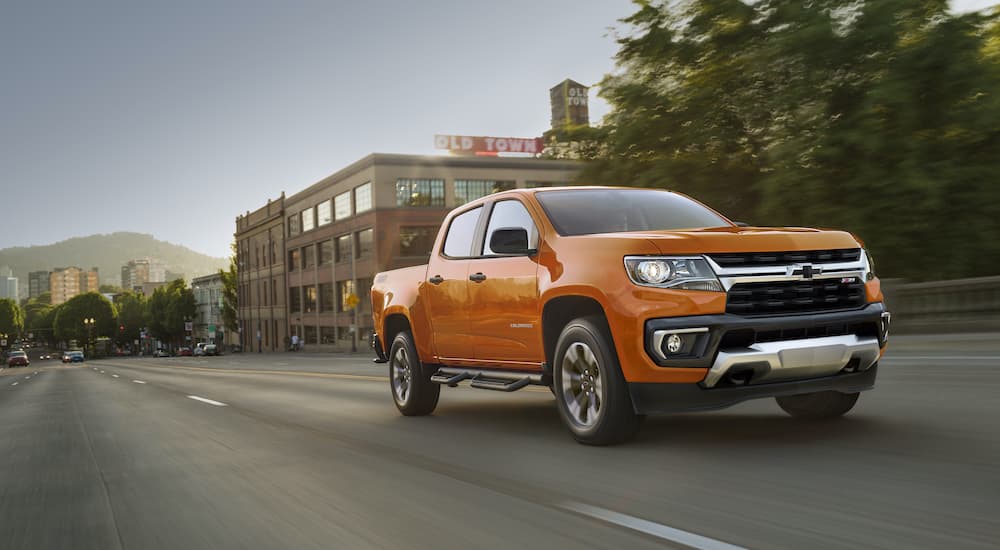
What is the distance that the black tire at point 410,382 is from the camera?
26.7 ft

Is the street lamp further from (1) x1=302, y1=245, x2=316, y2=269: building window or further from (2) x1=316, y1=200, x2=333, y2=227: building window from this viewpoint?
(2) x1=316, y1=200, x2=333, y2=227: building window

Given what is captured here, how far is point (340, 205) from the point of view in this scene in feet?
228


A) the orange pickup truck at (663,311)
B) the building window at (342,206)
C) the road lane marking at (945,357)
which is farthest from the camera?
the building window at (342,206)

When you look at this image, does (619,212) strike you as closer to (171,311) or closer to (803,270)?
(803,270)

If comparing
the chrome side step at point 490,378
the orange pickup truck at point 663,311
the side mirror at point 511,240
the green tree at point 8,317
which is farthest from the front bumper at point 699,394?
the green tree at point 8,317

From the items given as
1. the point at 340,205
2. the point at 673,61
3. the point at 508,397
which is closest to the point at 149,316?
the point at 340,205

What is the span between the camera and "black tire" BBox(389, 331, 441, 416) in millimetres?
8141

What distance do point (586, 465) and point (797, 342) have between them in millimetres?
1424

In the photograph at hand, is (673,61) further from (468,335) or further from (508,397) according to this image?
(468,335)

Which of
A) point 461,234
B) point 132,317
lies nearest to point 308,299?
point 461,234

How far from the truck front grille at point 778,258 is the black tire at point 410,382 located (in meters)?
3.72

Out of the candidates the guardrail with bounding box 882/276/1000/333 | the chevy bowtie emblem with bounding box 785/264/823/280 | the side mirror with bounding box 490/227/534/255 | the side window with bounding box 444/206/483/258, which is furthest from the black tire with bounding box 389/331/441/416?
the guardrail with bounding box 882/276/1000/333

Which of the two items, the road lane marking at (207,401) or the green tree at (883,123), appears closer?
the road lane marking at (207,401)

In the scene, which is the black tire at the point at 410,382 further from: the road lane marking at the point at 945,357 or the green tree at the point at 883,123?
the green tree at the point at 883,123
